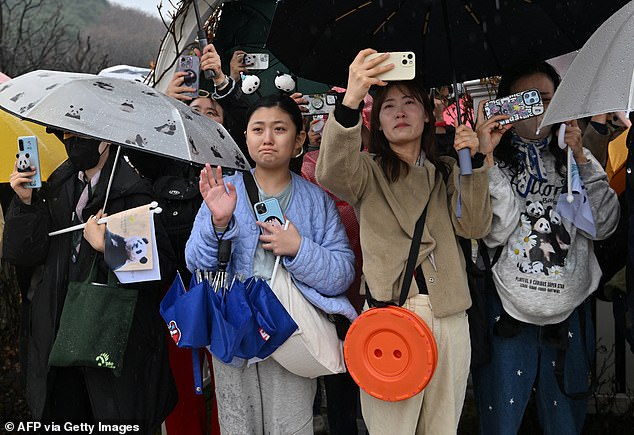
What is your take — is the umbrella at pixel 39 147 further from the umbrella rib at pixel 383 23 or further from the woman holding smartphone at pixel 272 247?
the umbrella rib at pixel 383 23

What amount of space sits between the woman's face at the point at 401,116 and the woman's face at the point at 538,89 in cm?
52

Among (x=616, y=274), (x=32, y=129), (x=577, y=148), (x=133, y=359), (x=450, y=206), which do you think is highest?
(x=32, y=129)

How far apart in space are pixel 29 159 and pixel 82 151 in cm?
24

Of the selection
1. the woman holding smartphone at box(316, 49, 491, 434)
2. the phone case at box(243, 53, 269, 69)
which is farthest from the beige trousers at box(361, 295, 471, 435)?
the phone case at box(243, 53, 269, 69)

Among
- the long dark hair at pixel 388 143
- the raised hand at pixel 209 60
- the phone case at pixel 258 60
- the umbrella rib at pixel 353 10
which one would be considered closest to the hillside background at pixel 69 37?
the phone case at pixel 258 60

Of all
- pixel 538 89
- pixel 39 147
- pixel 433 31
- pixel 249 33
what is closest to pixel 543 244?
pixel 538 89

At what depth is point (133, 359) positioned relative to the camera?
10.6 ft

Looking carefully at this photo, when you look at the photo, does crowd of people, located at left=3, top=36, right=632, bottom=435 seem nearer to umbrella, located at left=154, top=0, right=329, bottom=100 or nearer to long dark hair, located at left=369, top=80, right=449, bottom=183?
long dark hair, located at left=369, top=80, right=449, bottom=183

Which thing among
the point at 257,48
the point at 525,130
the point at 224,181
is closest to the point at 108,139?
the point at 224,181

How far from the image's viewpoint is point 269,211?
300 cm

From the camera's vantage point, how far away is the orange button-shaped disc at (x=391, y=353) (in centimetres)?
271

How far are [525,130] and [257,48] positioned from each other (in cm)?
339

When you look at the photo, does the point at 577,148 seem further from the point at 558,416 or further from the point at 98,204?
the point at 98,204

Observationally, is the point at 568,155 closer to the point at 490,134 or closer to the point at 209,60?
the point at 490,134
